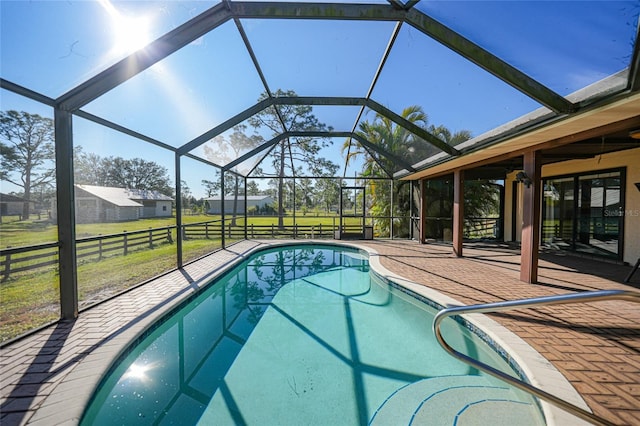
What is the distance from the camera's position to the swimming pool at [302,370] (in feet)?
7.77

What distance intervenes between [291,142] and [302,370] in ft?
27.4

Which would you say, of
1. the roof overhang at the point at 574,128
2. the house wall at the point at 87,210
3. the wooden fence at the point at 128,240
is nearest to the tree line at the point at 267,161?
the house wall at the point at 87,210

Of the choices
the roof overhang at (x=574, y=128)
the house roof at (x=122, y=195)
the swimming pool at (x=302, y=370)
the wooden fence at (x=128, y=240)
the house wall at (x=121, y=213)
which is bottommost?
the swimming pool at (x=302, y=370)

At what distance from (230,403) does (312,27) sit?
Result: 491 centimetres

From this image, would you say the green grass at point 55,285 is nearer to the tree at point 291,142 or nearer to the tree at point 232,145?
the tree at point 232,145

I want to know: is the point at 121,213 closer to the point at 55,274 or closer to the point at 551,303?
the point at 55,274

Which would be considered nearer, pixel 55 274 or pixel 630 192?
pixel 55 274

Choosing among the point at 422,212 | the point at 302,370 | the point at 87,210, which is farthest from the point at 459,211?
the point at 87,210

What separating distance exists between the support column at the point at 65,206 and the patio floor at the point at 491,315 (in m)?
0.46

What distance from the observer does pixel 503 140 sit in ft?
14.6

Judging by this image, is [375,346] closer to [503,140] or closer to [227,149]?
[503,140]

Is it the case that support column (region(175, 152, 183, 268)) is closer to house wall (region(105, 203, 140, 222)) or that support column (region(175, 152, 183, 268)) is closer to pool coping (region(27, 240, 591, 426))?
house wall (region(105, 203, 140, 222))

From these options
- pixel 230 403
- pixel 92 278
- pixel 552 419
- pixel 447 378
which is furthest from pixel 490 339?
pixel 92 278

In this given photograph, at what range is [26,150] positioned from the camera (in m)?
2.85
